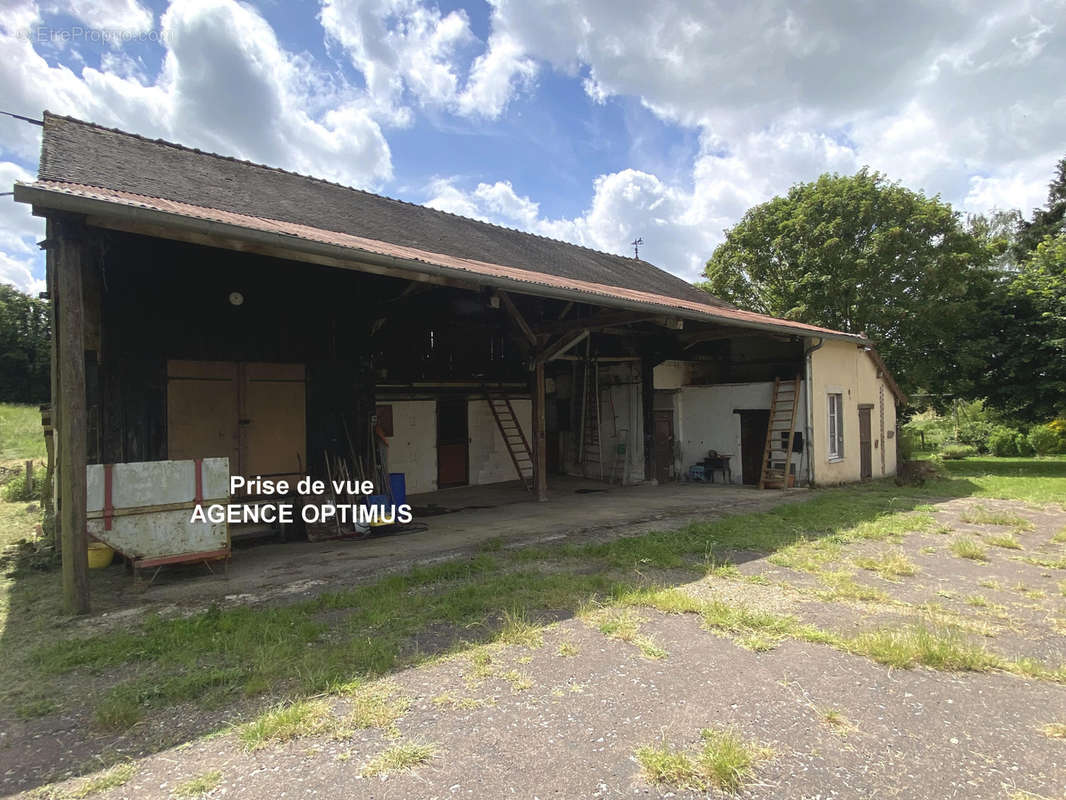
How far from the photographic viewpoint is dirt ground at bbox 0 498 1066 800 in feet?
7.75

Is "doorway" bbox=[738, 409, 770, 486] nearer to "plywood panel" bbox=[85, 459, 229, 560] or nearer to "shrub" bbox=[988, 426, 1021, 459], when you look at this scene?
"plywood panel" bbox=[85, 459, 229, 560]

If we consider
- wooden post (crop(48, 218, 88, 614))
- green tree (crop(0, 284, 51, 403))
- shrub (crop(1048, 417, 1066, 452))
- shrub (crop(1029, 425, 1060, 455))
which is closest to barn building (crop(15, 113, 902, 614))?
wooden post (crop(48, 218, 88, 614))

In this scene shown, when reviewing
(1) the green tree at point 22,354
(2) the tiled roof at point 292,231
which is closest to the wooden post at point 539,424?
(2) the tiled roof at point 292,231

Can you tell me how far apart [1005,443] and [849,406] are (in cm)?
1608

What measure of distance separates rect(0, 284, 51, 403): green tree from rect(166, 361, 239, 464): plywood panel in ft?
A: 126

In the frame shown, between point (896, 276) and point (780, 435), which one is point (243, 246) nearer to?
point (780, 435)

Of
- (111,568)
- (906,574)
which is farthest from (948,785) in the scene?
(111,568)

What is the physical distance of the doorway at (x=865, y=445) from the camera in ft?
42.2

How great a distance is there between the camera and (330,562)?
19.9 ft

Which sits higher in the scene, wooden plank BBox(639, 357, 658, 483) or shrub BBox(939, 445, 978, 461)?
wooden plank BBox(639, 357, 658, 483)

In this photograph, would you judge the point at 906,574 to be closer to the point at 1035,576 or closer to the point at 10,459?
the point at 1035,576

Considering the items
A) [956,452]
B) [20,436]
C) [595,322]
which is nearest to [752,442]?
[595,322]

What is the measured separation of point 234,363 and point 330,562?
282 centimetres

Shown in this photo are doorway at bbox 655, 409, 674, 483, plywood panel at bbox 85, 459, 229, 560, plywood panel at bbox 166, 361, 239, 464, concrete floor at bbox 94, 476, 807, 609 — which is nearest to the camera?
plywood panel at bbox 85, 459, 229, 560
